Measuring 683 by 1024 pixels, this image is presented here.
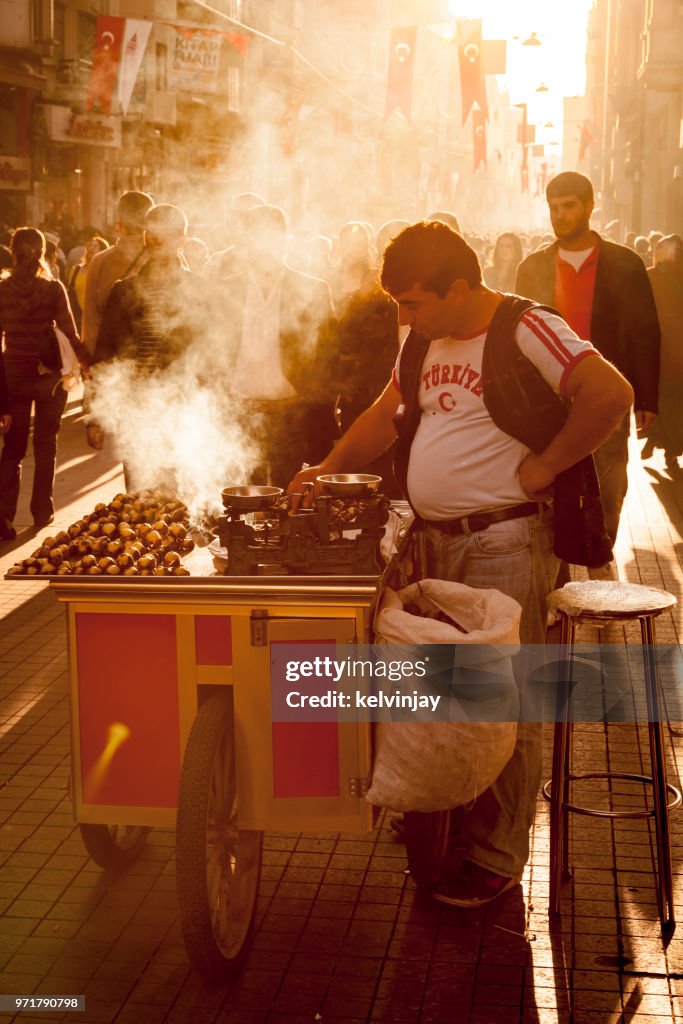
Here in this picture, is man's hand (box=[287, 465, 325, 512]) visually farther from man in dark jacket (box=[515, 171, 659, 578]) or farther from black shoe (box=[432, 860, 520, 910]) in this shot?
man in dark jacket (box=[515, 171, 659, 578])

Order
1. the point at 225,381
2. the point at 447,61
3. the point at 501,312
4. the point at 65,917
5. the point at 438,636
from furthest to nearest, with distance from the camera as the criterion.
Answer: the point at 447,61 < the point at 225,381 < the point at 65,917 < the point at 501,312 < the point at 438,636

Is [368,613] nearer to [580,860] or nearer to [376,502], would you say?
[376,502]

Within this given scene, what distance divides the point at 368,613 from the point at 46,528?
632 centimetres

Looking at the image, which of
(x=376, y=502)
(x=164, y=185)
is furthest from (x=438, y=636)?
(x=164, y=185)

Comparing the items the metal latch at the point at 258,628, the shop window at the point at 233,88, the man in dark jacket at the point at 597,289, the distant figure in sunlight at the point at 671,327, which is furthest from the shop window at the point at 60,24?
the metal latch at the point at 258,628

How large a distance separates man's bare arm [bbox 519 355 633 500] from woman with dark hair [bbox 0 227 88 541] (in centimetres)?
614

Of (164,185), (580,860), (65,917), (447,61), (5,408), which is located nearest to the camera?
(65,917)

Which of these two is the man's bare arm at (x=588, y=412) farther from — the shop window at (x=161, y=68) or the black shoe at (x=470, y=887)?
the shop window at (x=161, y=68)

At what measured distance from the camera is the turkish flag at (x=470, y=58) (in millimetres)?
26703

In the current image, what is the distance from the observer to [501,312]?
403 centimetres

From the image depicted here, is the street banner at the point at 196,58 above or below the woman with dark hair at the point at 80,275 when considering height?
above

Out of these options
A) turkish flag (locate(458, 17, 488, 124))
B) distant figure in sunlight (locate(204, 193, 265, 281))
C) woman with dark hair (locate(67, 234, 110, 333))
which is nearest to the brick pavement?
distant figure in sunlight (locate(204, 193, 265, 281))

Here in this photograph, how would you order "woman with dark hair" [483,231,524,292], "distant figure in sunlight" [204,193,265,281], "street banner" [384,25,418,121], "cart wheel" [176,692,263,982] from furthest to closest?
"street banner" [384,25,418,121] < "woman with dark hair" [483,231,524,292] < "distant figure in sunlight" [204,193,265,281] < "cart wheel" [176,692,263,982]

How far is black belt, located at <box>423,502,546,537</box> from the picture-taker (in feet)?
13.5
